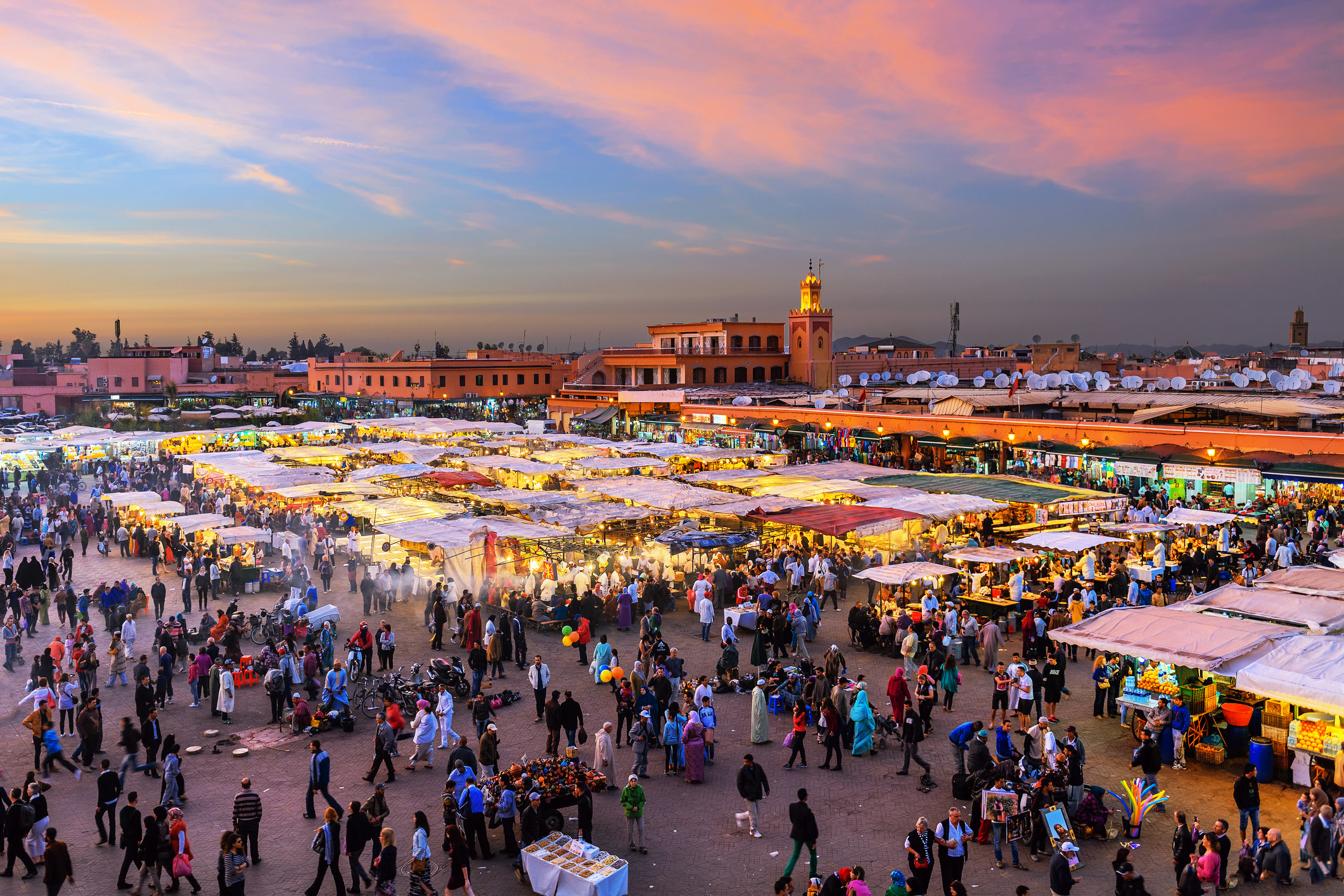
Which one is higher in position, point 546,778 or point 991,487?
point 991,487

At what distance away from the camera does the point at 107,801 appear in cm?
940

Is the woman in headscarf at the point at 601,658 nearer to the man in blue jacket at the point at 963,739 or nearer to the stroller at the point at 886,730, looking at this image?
the stroller at the point at 886,730

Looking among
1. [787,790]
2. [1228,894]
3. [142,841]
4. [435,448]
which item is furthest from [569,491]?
[1228,894]

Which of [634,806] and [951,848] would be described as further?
[634,806]

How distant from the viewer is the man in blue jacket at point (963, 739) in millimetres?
10172

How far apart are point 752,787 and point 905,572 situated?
791 centimetres

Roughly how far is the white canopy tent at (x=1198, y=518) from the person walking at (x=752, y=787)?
1534 centimetres

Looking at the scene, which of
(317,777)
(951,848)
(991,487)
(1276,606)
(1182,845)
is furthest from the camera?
(991,487)

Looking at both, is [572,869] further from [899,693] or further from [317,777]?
[899,693]

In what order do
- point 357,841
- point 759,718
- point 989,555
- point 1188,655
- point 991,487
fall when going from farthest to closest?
point 991,487, point 989,555, point 759,718, point 1188,655, point 357,841

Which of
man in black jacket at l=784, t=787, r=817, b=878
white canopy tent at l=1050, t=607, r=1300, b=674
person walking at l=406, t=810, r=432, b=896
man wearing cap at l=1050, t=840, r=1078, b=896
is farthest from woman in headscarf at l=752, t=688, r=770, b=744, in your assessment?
person walking at l=406, t=810, r=432, b=896

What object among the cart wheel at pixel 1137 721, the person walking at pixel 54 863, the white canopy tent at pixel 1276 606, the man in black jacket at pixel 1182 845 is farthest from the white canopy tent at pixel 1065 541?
the person walking at pixel 54 863

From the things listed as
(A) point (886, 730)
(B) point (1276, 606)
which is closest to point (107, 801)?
(A) point (886, 730)

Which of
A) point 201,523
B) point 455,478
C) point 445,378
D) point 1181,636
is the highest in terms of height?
point 445,378
